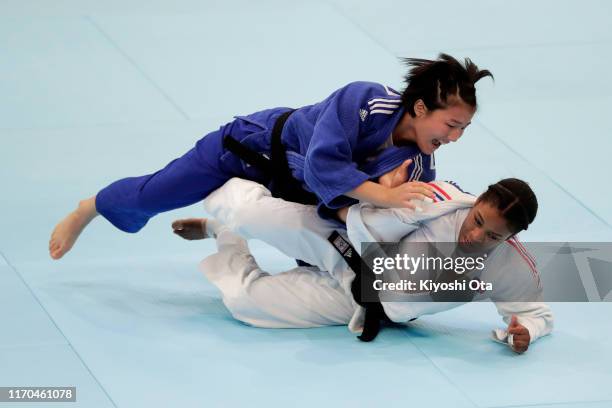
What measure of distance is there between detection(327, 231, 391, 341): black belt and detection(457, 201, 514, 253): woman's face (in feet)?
1.19

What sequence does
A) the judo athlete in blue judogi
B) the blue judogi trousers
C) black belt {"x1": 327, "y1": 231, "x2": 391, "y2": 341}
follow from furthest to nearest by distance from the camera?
the blue judogi trousers < black belt {"x1": 327, "y1": 231, "x2": 391, "y2": 341} < the judo athlete in blue judogi

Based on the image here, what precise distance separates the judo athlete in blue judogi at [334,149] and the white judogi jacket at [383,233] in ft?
0.25

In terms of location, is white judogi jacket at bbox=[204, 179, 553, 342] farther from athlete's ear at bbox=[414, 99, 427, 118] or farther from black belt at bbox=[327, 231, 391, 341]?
athlete's ear at bbox=[414, 99, 427, 118]

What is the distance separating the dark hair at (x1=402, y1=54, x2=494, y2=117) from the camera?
150 inches

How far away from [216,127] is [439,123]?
6.66 ft

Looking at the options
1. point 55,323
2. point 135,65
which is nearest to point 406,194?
point 55,323

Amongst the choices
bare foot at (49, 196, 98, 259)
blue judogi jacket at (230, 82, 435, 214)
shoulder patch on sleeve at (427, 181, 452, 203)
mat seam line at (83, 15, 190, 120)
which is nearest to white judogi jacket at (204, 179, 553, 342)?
shoulder patch on sleeve at (427, 181, 452, 203)

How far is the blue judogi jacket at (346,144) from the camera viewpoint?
3.75 meters

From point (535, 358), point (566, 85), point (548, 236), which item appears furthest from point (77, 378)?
point (566, 85)

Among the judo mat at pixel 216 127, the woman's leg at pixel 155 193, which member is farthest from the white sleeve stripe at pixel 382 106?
the judo mat at pixel 216 127

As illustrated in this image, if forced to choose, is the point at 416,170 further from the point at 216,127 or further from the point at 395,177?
the point at 216,127

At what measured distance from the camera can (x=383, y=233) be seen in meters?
3.90

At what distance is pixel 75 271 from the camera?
450 cm

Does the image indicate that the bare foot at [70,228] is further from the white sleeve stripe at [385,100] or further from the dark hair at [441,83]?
the dark hair at [441,83]
